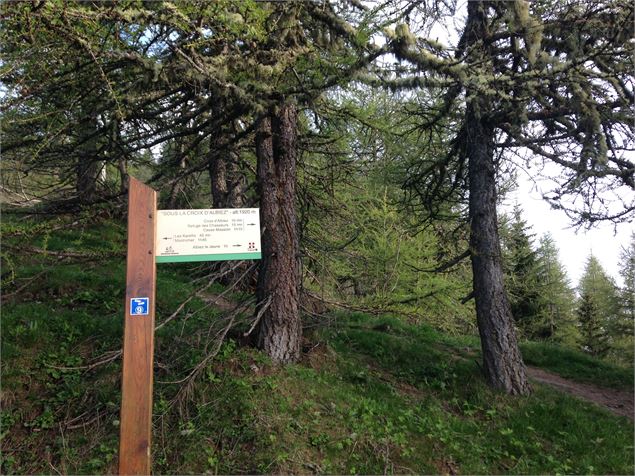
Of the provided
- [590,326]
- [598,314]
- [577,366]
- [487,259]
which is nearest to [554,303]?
[590,326]

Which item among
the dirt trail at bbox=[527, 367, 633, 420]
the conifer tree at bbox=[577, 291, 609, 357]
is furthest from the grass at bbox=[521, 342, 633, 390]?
the conifer tree at bbox=[577, 291, 609, 357]

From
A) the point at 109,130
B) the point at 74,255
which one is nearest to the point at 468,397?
the point at 74,255

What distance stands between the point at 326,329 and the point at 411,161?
3.54 m

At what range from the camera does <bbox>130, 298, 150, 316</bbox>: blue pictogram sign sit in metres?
3.40

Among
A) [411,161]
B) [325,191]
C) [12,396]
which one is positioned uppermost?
[411,161]

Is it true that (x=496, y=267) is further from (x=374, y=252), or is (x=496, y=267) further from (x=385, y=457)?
(x=385, y=457)

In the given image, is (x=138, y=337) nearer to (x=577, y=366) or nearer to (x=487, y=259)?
(x=487, y=259)

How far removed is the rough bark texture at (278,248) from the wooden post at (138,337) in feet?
6.92

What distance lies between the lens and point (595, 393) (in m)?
7.33

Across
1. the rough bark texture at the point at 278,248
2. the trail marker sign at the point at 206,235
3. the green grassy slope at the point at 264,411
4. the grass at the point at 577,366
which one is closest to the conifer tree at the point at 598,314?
the grass at the point at 577,366

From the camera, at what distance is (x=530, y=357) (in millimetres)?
9031

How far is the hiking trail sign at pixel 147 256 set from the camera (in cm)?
329

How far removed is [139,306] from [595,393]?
7713 millimetres

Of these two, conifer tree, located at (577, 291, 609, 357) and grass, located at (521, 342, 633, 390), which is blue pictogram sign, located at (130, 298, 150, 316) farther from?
conifer tree, located at (577, 291, 609, 357)
